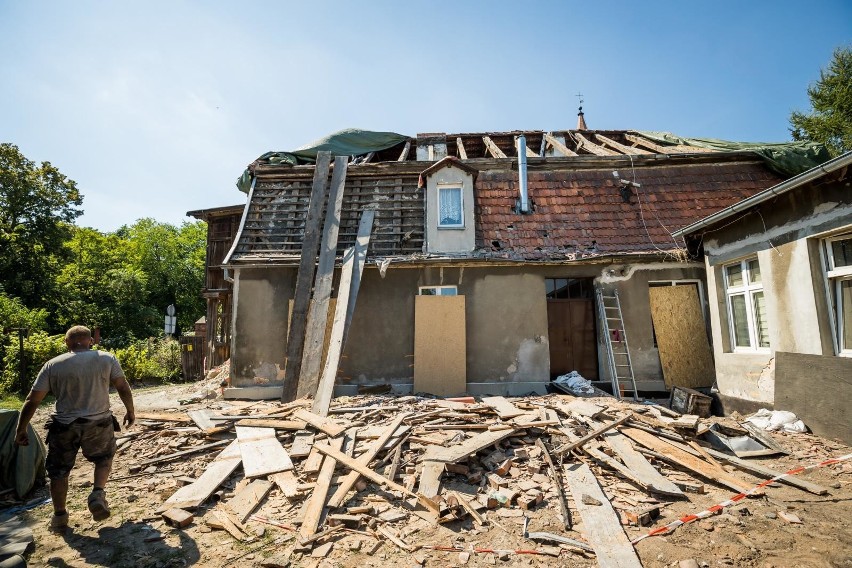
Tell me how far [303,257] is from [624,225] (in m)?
8.36

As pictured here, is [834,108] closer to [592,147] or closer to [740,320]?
[592,147]

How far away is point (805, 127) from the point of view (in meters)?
20.0

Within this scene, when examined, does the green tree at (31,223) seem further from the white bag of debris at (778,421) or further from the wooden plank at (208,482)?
the white bag of debris at (778,421)

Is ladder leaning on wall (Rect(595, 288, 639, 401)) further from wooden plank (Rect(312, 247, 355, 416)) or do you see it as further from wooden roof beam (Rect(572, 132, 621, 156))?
wooden plank (Rect(312, 247, 355, 416))

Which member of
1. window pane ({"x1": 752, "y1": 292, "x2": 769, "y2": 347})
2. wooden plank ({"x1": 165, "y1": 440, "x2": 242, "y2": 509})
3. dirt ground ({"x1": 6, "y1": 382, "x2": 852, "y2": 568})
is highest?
window pane ({"x1": 752, "y1": 292, "x2": 769, "y2": 347})

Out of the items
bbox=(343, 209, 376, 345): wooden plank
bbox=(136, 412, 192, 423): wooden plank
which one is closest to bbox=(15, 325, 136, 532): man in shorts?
bbox=(136, 412, 192, 423): wooden plank

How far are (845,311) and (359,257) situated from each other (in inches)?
347

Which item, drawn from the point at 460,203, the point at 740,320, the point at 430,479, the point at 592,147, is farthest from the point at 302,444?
the point at 592,147

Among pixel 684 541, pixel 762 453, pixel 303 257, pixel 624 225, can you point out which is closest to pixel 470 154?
pixel 624 225

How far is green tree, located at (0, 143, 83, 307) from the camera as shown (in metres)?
21.6

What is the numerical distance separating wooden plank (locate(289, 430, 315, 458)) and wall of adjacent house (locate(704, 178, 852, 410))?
751 centimetres

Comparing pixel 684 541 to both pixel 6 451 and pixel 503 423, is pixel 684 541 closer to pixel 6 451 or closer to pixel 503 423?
pixel 503 423

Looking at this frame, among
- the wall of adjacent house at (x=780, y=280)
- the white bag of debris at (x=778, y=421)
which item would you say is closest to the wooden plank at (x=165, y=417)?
the white bag of debris at (x=778, y=421)

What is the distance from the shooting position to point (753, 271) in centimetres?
740
